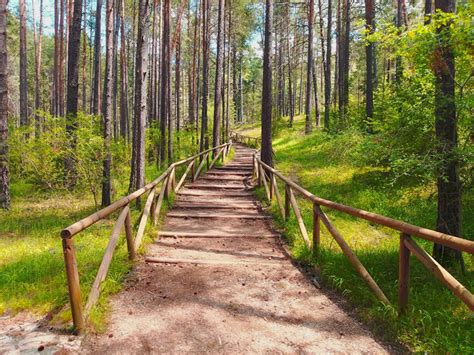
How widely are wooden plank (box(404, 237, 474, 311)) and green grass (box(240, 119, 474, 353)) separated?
1.59ft

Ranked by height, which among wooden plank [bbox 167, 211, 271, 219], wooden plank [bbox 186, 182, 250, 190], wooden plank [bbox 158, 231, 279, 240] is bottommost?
wooden plank [bbox 158, 231, 279, 240]

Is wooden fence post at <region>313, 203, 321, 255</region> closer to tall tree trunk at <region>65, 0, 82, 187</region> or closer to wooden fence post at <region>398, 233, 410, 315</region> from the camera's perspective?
wooden fence post at <region>398, 233, 410, 315</region>

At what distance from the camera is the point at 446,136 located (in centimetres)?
464

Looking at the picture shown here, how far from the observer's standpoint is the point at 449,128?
462 cm

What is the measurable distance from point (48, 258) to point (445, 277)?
5.17m

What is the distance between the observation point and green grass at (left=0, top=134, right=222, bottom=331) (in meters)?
4.04

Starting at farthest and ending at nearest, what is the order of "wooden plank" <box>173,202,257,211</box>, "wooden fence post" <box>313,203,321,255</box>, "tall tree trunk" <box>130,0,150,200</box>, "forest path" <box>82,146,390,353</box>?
"wooden plank" <box>173,202,257,211</box> < "tall tree trunk" <box>130,0,150,200</box> < "wooden fence post" <box>313,203,321,255</box> < "forest path" <box>82,146,390,353</box>

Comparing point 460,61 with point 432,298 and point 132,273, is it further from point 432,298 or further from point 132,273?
point 132,273

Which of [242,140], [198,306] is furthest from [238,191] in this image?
[242,140]

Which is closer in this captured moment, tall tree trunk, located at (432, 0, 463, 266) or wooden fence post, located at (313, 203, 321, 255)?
tall tree trunk, located at (432, 0, 463, 266)

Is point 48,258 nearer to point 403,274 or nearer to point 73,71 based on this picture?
point 403,274

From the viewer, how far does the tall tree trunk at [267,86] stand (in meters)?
11.9

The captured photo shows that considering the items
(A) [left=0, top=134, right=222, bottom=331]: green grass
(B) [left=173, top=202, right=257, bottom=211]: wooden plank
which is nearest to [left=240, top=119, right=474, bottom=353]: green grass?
(B) [left=173, top=202, right=257, bottom=211]: wooden plank

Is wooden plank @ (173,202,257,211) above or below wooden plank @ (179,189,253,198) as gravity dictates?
below
